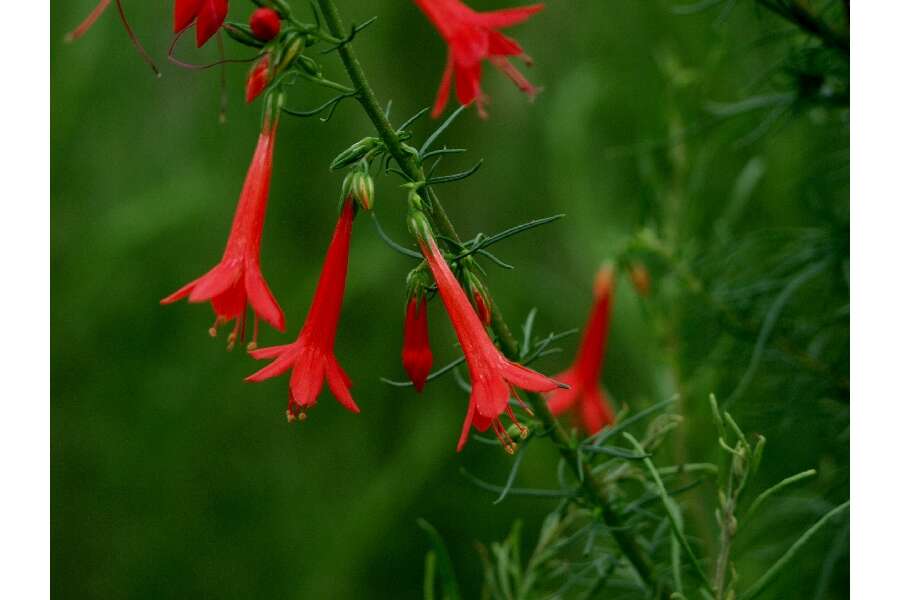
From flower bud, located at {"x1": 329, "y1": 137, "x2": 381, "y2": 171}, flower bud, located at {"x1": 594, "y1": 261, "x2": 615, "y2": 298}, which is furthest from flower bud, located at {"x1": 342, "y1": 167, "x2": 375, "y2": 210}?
flower bud, located at {"x1": 594, "y1": 261, "x2": 615, "y2": 298}

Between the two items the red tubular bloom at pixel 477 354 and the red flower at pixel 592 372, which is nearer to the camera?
the red tubular bloom at pixel 477 354

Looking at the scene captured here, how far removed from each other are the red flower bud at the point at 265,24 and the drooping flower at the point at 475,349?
3.6 inches

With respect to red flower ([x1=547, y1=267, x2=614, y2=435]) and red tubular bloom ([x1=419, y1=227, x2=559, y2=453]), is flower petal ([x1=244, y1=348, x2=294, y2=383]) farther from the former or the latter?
red flower ([x1=547, y1=267, x2=614, y2=435])

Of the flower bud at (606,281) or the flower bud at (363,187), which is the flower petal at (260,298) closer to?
the flower bud at (363,187)

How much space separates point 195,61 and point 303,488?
21.5 inches

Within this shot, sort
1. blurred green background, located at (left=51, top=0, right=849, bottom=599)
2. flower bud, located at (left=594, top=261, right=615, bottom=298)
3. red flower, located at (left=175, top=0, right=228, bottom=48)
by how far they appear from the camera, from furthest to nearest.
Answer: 1. blurred green background, located at (left=51, top=0, right=849, bottom=599)
2. flower bud, located at (left=594, top=261, right=615, bottom=298)
3. red flower, located at (left=175, top=0, right=228, bottom=48)

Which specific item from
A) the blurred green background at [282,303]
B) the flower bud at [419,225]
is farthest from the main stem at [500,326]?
the blurred green background at [282,303]

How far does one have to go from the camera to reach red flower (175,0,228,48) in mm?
366

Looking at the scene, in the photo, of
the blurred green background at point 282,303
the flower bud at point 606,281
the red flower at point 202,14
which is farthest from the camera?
the blurred green background at point 282,303

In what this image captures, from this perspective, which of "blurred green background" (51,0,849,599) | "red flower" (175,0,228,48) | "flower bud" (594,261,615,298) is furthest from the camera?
"blurred green background" (51,0,849,599)

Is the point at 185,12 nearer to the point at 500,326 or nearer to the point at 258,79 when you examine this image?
the point at 258,79

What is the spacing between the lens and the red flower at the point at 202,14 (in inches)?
14.4

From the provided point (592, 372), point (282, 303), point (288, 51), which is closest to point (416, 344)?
point (288, 51)
